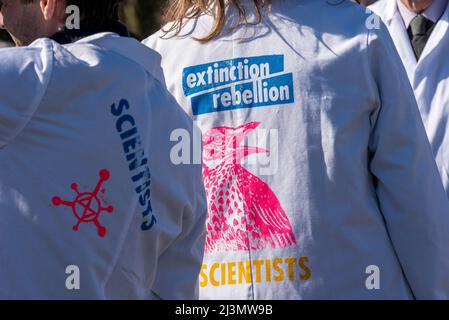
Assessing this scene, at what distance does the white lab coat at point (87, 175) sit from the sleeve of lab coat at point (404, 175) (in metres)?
0.59

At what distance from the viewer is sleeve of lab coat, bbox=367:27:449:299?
10.3 ft

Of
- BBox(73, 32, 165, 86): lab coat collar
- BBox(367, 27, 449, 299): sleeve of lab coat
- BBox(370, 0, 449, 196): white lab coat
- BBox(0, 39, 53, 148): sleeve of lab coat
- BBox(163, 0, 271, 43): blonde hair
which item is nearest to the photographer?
BBox(0, 39, 53, 148): sleeve of lab coat

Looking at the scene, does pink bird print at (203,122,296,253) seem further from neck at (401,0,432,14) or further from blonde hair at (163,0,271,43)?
neck at (401,0,432,14)

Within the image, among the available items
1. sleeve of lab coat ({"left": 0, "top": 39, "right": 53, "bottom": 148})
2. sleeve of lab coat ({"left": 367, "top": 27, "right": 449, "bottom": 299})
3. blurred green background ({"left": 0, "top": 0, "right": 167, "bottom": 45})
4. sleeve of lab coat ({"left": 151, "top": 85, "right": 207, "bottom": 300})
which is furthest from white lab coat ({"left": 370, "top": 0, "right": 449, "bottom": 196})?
blurred green background ({"left": 0, "top": 0, "right": 167, "bottom": 45})

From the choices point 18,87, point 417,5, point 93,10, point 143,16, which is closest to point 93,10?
point 93,10

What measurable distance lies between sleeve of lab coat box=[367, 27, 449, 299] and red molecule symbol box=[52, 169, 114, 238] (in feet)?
2.69

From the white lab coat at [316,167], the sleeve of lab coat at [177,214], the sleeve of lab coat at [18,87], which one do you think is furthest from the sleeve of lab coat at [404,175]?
the sleeve of lab coat at [18,87]

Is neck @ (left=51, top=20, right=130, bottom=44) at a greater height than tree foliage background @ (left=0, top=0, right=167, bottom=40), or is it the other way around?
tree foliage background @ (left=0, top=0, right=167, bottom=40)

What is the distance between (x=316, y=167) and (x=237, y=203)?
0.79ft

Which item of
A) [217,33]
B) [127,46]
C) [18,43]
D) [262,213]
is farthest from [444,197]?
[18,43]

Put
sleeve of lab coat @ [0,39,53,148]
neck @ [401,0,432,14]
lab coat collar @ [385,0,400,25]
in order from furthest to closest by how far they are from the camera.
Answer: lab coat collar @ [385,0,400,25] → neck @ [401,0,432,14] → sleeve of lab coat @ [0,39,53,148]

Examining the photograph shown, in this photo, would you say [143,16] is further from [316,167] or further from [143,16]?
[316,167]

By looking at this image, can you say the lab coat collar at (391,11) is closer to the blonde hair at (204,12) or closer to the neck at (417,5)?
the neck at (417,5)

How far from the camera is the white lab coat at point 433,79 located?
13.1ft
